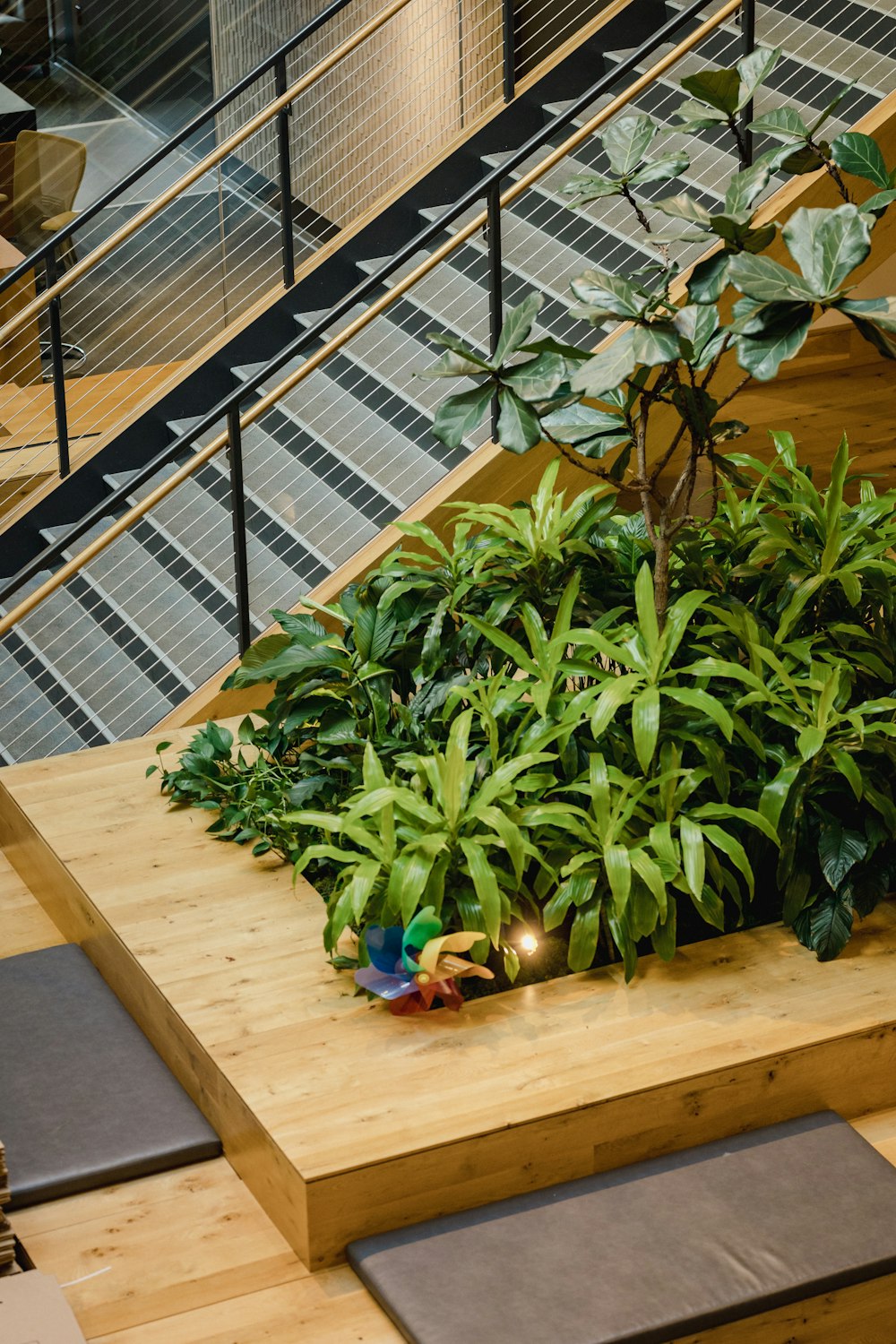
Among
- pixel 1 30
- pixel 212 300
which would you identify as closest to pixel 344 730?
pixel 212 300

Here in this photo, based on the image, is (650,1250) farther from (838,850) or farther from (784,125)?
(784,125)

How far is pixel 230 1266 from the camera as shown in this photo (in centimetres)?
327

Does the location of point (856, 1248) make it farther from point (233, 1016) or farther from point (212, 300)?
point (212, 300)

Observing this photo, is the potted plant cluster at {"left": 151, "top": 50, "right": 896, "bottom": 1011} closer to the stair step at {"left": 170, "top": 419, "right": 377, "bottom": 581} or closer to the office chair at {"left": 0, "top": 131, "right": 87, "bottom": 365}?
the stair step at {"left": 170, "top": 419, "right": 377, "bottom": 581}

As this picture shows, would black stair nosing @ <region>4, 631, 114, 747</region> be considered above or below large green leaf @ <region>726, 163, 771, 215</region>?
below

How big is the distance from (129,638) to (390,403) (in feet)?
4.02

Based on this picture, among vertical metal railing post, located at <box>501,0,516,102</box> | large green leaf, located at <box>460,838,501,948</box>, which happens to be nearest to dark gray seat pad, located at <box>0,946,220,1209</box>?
large green leaf, located at <box>460,838,501,948</box>

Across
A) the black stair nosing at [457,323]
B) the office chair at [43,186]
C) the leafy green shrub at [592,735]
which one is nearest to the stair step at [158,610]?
the leafy green shrub at [592,735]

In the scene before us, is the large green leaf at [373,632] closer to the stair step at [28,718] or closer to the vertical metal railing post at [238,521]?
the vertical metal railing post at [238,521]

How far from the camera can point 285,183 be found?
20.2 ft

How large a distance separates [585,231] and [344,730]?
2623mm

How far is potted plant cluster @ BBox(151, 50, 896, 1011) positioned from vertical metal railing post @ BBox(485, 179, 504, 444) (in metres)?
0.82

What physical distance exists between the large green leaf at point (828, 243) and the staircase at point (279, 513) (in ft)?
5.17

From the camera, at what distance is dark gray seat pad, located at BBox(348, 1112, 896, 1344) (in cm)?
300
